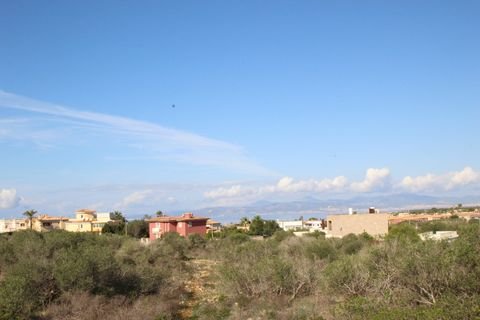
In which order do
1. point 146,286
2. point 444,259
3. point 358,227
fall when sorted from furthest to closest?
point 358,227 < point 146,286 < point 444,259

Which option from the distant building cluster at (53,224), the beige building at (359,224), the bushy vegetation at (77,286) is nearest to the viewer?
the bushy vegetation at (77,286)

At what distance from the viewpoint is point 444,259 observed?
16922 millimetres

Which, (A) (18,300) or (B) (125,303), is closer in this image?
(A) (18,300)

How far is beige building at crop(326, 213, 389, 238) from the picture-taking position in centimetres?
5641

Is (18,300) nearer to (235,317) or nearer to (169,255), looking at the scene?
(235,317)

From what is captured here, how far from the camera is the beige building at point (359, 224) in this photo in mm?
56406

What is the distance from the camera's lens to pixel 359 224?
57.5 m

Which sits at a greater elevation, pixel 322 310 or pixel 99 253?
pixel 99 253

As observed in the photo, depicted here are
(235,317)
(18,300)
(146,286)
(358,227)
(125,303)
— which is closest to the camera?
(18,300)

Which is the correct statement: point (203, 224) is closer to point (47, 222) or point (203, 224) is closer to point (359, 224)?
point (359, 224)

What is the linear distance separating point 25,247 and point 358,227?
3885 centimetres

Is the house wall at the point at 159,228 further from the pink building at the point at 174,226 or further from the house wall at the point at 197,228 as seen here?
the house wall at the point at 197,228

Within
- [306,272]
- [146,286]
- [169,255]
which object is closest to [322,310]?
[306,272]

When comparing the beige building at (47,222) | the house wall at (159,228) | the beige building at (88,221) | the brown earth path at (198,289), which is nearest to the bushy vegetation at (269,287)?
the brown earth path at (198,289)
